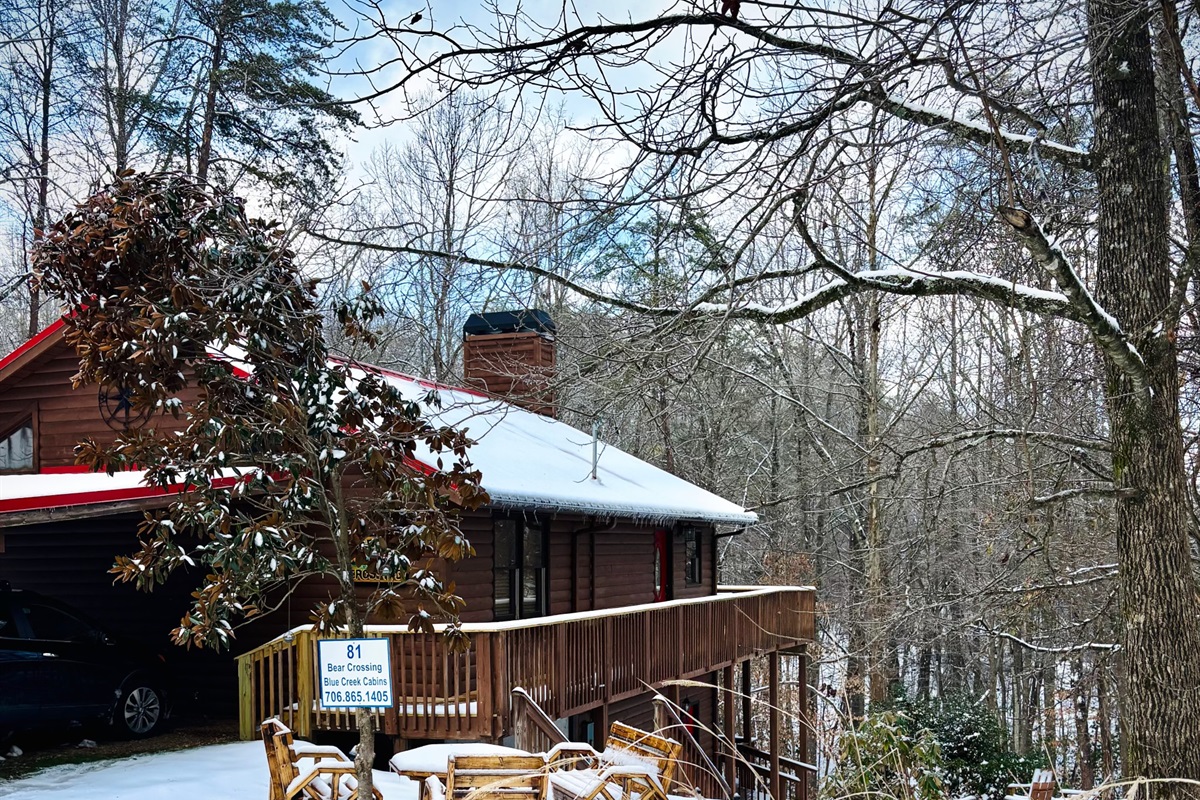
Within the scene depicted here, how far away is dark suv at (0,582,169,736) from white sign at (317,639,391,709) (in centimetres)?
545

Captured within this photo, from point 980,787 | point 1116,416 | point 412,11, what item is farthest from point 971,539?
point 412,11

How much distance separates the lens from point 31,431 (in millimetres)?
14727

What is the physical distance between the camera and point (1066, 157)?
6539 mm

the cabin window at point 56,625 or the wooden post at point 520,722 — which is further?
the cabin window at point 56,625

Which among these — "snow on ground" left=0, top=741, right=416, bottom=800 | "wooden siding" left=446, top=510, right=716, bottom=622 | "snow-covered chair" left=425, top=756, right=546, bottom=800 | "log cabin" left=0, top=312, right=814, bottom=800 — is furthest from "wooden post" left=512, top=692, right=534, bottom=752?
"snow-covered chair" left=425, top=756, right=546, bottom=800

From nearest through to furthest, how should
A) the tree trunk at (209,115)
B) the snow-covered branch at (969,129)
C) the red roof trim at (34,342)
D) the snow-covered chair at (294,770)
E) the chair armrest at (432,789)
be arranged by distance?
1. the snow-covered branch at (969,129)
2. the chair armrest at (432,789)
3. the snow-covered chair at (294,770)
4. the red roof trim at (34,342)
5. the tree trunk at (209,115)

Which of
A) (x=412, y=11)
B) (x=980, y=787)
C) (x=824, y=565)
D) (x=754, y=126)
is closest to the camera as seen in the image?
(x=412, y=11)

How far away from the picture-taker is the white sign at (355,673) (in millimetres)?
6445

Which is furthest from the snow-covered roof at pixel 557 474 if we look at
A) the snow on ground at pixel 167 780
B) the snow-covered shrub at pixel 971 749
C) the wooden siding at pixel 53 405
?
the snow-covered shrub at pixel 971 749

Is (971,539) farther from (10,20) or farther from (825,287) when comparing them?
(10,20)

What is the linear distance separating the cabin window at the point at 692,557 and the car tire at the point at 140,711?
1215 centimetres

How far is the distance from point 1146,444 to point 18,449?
14715 mm

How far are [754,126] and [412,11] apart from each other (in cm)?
186

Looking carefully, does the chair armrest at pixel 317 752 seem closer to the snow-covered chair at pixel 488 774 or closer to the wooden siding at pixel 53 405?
the snow-covered chair at pixel 488 774
